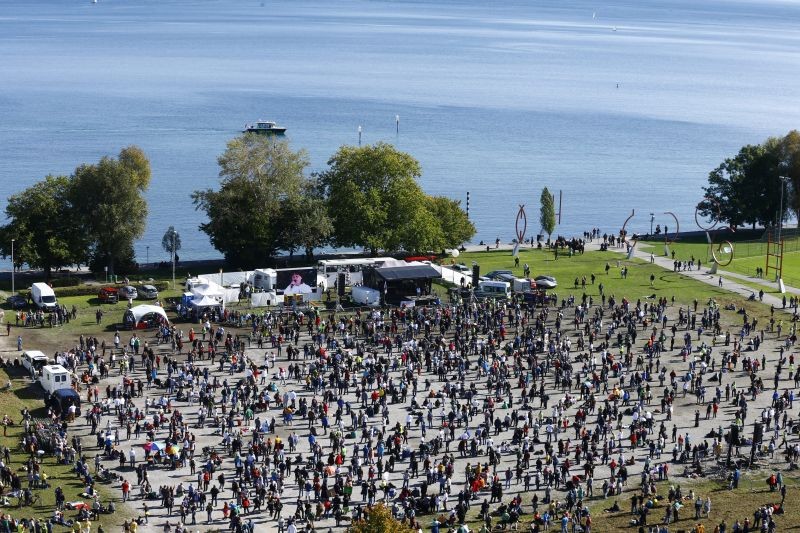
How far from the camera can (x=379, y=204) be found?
280 feet

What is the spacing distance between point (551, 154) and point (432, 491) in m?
138

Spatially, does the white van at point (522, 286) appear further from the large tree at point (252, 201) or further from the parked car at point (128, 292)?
the parked car at point (128, 292)

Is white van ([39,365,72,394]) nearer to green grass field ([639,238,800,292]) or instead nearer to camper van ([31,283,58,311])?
camper van ([31,283,58,311])

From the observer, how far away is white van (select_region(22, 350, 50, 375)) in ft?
181

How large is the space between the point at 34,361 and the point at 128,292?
1613 cm

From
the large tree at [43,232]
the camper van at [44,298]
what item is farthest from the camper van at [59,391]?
the large tree at [43,232]

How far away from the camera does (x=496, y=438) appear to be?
161ft

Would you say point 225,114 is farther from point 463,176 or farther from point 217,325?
point 217,325

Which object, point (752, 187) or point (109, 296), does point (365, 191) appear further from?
point (752, 187)

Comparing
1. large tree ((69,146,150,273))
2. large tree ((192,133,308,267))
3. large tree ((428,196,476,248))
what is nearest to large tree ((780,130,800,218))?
large tree ((428,196,476,248))

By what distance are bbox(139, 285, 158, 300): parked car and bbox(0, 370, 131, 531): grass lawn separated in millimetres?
18286

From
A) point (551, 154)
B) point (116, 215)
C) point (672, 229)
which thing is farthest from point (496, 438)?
point (551, 154)

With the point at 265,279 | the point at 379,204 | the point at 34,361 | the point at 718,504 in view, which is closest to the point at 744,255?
the point at 379,204

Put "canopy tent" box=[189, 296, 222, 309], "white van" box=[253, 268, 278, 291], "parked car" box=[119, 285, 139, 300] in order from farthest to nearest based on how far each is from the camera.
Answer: "white van" box=[253, 268, 278, 291] < "parked car" box=[119, 285, 139, 300] < "canopy tent" box=[189, 296, 222, 309]
